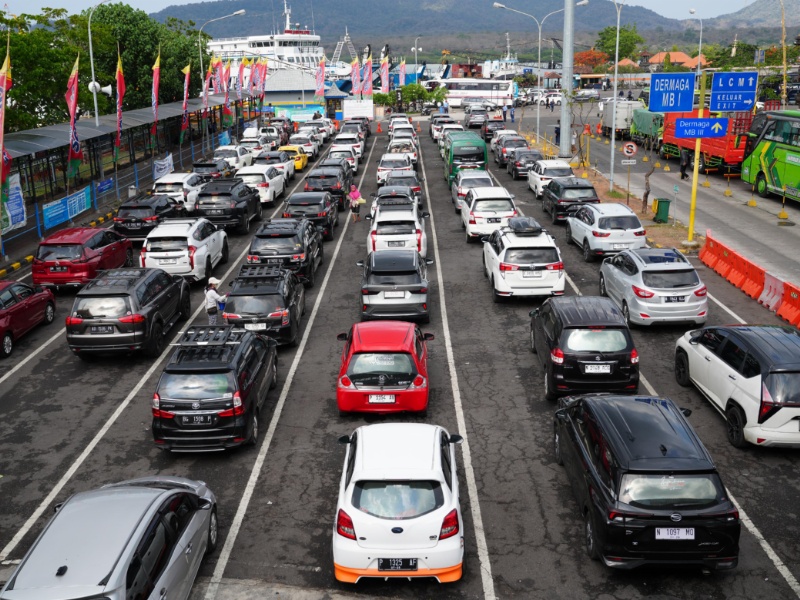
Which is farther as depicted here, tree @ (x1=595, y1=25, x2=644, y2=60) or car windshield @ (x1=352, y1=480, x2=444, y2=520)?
tree @ (x1=595, y1=25, x2=644, y2=60)

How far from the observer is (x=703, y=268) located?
2344cm

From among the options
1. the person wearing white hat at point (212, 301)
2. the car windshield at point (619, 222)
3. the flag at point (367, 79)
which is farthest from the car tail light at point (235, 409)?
the flag at point (367, 79)

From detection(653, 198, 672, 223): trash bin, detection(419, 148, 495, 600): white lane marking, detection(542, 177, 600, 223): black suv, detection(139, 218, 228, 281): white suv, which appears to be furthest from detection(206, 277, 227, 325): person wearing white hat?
detection(653, 198, 672, 223): trash bin

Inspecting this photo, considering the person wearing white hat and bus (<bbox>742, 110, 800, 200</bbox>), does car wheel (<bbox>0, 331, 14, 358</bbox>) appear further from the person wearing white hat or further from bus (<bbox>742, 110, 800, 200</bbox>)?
bus (<bbox>742, 110, 800, 200</bbox>)

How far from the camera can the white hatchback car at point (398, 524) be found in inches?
348

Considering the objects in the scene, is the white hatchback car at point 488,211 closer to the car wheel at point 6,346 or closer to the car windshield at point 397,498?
the car wheel at point 6,346

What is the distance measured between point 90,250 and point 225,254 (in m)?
4.30

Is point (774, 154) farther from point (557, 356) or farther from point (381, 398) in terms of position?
point (381, 398)

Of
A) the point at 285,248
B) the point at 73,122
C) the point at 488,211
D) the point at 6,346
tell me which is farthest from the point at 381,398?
the point at 73,122

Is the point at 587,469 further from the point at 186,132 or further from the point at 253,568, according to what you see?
the point at 186,132

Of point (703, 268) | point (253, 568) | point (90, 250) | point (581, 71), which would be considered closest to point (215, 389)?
point (253, 568)

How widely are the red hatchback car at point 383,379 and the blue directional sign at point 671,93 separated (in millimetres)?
17172

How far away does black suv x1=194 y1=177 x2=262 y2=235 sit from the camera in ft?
91.9

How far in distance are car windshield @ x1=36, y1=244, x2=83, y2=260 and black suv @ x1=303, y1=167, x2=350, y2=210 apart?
1219 centimetres
